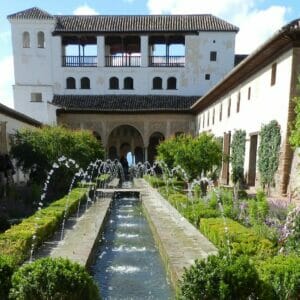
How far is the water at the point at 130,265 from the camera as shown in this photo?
17.1ft

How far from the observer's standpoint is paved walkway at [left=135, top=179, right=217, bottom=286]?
556 centimetres

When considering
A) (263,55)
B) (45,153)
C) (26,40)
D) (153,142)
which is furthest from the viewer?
(153,142)

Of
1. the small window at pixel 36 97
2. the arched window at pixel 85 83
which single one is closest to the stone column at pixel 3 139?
the small window at pixel 36 97

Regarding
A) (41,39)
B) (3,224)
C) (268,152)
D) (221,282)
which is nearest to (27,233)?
(3,224)

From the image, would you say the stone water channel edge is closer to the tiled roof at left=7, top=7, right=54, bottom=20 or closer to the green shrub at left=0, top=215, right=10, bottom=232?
the green shrub at left=0, top=215, right=10, bottom=232

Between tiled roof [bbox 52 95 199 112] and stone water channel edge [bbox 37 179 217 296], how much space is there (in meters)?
20.1

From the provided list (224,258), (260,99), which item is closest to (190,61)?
(260,99)

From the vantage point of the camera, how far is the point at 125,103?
101 feet

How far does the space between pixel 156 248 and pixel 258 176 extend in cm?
850

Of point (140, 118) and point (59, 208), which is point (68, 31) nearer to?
point (140, 118)

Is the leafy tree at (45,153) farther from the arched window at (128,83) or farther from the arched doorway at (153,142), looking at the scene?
the arched doorway at (153,142)

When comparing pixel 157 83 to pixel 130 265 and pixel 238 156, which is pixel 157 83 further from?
pixel 130 265

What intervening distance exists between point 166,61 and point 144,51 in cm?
211

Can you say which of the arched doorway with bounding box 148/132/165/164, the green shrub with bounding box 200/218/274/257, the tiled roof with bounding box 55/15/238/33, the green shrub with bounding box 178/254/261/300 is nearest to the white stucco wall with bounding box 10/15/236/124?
the tiled roof with bounding box 55/15/238/33
